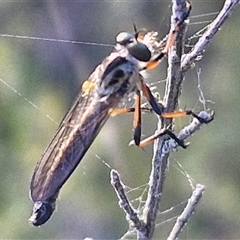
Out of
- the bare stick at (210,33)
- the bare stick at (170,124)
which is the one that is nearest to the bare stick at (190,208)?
the bare stick at (170,124)

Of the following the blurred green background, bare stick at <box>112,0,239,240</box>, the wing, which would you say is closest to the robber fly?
the wing

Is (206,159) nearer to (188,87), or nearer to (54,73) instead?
(188,87)

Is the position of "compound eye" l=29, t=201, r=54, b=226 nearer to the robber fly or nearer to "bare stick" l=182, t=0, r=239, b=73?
the robber fly

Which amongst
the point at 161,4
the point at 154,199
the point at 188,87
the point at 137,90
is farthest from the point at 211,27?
the point at 161,4

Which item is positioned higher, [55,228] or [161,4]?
[161,4]

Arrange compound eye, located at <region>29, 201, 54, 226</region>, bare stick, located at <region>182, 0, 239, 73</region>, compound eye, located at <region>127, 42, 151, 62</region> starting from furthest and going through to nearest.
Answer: compound eye, located at <region>127, 42, 151, 62</region> < compound eye, located at <region>29, 201, 54, 226</region> < bare stick, located at <region>182, 0, 239, 73</region>
